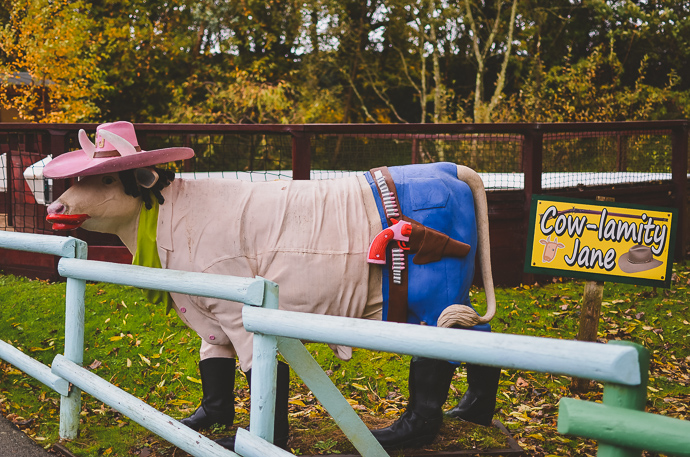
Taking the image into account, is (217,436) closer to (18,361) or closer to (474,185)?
(18,361)

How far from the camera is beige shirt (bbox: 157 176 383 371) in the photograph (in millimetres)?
2697

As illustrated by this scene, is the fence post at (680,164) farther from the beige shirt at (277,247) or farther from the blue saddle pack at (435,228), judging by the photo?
the beige shirt at (277,247)

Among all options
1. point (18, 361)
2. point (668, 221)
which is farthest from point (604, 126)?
point (18, 361)

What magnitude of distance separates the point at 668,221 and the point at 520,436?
1479 mm

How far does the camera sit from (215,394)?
9.55ft

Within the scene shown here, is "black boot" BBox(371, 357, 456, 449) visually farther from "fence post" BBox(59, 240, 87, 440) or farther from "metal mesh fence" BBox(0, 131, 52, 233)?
"metal mesh fence" BBox(0, 131, 52, 233)

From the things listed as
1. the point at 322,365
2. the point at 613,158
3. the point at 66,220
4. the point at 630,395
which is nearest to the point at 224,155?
the point at 322,365

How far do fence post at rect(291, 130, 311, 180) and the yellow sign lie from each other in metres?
2.09

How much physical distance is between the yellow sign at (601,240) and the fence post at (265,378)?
226 centimetres

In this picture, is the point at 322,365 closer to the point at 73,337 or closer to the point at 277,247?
the point at 73,337

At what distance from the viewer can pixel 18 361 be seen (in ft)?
11.3

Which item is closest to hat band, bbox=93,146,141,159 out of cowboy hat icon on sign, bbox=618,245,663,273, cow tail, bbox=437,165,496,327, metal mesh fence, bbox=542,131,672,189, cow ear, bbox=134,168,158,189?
cow ear, bbox=134,168,158,189

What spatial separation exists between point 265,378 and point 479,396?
1343 millimetres

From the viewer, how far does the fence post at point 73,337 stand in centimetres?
302
